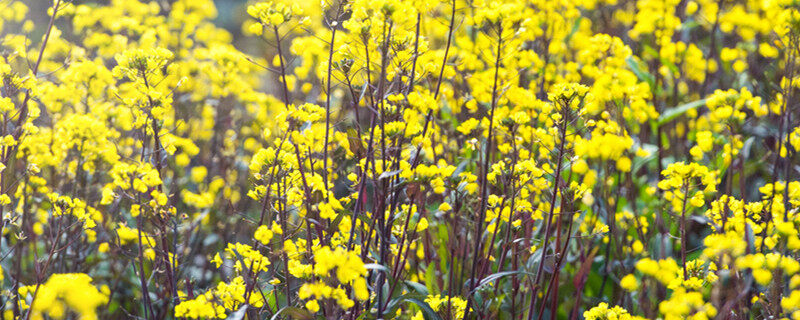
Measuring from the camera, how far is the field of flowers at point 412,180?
2775mm

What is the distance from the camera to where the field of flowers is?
2775mm

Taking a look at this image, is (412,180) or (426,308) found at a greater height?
(412,180)

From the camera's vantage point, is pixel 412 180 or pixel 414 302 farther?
pixel 414 302

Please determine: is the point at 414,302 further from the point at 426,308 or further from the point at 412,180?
the point at 412,180

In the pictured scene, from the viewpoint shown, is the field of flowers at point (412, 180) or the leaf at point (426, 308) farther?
the leaf at point (426, 308)

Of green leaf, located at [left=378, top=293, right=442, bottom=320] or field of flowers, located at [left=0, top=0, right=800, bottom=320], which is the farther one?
green leaf, located at [left=378, top=293, right=442, bottom=320]

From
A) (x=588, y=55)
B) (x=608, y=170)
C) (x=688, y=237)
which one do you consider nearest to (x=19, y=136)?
(x=608, y=170)

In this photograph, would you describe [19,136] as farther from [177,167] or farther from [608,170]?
[608,170]

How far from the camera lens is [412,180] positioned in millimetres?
2686

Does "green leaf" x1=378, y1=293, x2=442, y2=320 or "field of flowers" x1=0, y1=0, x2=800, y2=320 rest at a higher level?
"field of flowers" x1=0, y1=0, x2=800, y2=320

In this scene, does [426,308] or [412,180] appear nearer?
[412,180]

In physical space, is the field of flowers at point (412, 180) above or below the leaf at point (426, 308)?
above

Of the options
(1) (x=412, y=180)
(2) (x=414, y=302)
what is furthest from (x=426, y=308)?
(1) (x=412, y=180)

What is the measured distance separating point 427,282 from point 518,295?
2.24ft
